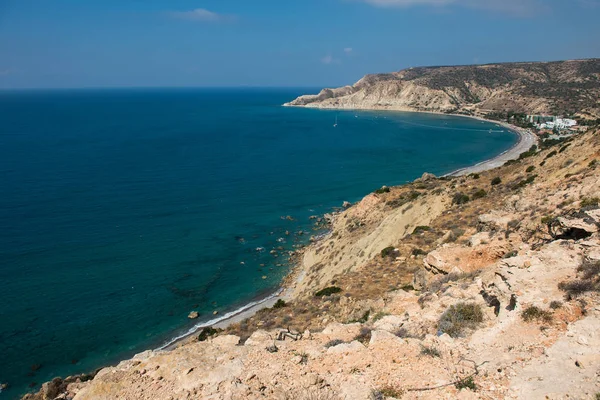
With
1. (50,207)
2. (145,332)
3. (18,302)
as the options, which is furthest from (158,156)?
(145,332)

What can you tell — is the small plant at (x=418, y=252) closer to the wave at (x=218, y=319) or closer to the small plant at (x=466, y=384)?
the small plant at (x=466, y=384)

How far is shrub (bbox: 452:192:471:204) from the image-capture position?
32062 mm

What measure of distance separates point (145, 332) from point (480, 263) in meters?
27.0

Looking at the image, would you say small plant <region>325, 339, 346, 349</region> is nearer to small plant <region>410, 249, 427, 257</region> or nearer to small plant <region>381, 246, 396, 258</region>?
small plant <region>410, 249, 427, 257</region>

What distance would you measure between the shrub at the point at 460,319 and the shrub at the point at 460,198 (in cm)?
2053

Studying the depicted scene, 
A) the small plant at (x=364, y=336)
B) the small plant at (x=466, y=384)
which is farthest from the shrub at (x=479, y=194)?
the small plant at (x=466, y=384)

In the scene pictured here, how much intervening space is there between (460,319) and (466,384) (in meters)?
3.32

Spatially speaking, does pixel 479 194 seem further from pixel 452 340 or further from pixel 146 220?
pixel 146 220

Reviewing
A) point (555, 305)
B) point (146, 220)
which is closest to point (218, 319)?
point (146, 220)

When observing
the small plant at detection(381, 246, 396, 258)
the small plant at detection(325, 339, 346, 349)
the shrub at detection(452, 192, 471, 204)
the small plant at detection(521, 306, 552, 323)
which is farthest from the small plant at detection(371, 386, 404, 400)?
the shrub at detection(452, 192, 471, 204)

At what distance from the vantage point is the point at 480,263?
1862cm

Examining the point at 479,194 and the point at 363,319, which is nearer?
the point at 363,319

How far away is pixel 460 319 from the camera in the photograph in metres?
12.7

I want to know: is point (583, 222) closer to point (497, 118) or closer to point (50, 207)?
point (50, 207)
